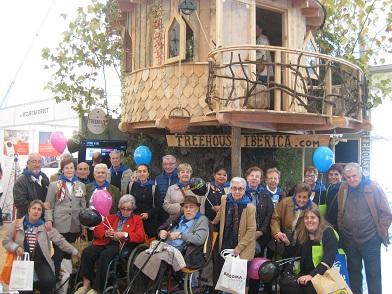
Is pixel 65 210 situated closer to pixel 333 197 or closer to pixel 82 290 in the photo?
pixel 82 290

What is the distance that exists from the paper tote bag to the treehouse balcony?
2.09 metres

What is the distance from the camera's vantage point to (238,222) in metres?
5.48

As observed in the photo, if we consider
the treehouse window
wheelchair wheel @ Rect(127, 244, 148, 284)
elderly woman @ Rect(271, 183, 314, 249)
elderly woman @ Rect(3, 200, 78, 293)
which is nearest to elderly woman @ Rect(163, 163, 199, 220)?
wheelchair wheel @ Rect(127, 244, 148, 284)

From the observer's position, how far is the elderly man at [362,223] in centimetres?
539

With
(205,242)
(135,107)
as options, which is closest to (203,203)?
(205,242)

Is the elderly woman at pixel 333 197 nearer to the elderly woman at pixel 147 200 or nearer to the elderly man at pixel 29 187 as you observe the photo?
the elderly woman at pixel 147 200

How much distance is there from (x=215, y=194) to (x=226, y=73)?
204cm

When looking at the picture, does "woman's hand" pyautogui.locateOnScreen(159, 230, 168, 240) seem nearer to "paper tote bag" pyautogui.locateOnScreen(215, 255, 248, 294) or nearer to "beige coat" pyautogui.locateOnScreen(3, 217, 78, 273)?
"paper tote bag" pyautogui.locateOnScreen(215, 255, 248, 294)

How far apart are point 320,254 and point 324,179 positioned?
6708 millimetres

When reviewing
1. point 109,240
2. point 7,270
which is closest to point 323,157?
point 109,240

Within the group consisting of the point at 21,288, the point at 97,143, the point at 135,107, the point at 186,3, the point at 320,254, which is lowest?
the point at 21,288

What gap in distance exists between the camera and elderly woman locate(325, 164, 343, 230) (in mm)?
5948

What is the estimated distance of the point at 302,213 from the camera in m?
5.51

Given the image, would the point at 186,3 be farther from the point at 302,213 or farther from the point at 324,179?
the point at 324,179
